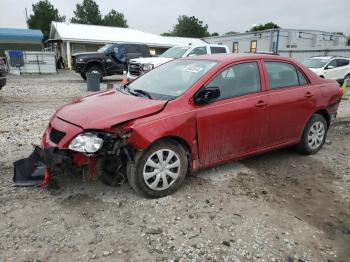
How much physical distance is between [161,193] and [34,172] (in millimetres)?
1562

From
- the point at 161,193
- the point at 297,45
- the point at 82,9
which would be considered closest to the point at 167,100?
the point at 161,193

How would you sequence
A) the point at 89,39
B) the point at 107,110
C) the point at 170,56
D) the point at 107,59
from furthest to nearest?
1. the point at 89,39
2. the point at 107,59
3. the point at 170,56
4. the point at 107,110

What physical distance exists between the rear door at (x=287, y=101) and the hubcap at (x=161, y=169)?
162 cm

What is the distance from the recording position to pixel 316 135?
552 centimetres

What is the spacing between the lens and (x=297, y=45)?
1244 inches

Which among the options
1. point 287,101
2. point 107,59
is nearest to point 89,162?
point 287,101

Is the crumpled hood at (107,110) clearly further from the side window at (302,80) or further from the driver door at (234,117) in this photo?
the side window at (302,80)

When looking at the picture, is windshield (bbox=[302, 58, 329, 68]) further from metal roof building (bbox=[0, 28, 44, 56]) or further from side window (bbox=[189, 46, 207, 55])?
metal roof building (bbox=[0, 28, 44, 56])

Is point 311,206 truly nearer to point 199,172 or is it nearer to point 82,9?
point 199,172

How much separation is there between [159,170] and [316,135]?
3062 millimetres

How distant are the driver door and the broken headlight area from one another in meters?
1.00

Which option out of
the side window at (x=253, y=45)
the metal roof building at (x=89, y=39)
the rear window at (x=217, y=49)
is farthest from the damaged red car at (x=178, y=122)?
the side window at (x=253, y=45)

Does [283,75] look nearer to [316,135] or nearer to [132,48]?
[316,135]

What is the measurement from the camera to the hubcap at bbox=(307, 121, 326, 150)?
5.42 m
